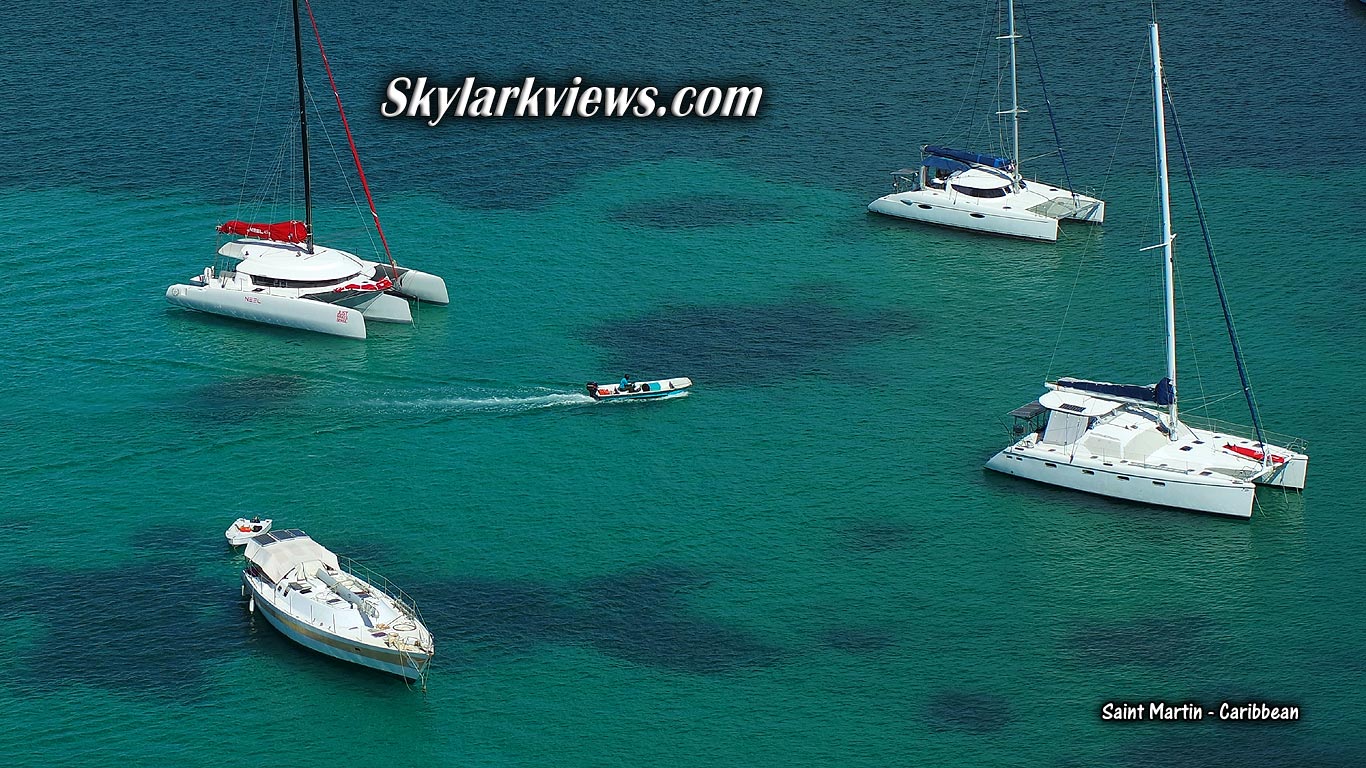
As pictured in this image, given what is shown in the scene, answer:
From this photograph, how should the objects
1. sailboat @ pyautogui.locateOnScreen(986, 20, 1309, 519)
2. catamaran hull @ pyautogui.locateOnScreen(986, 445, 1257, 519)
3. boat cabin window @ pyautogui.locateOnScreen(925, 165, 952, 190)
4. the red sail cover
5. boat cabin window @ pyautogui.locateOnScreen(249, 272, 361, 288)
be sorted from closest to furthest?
1. catamaran hull @ pyautogui.locateOnScreen(986, 445, 1257, 519)
2. sailboat @ pyautogui.locateOnScreen(986, 20, 1309, 519)
3. boat cabin window @ pyautogui.locateOnScreen(249, 272, 361, 288)
4. the red sail cover
5. boat cabin window @ pyautogui.locateOnScreen(925, 165, 952, 190)

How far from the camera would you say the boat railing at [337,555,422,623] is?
114312 mm

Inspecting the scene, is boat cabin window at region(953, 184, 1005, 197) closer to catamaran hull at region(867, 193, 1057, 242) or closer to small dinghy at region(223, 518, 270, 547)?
catamaran hull at region(867, 193, 1057, 242)

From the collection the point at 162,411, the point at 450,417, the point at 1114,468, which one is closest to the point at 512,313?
the point at 450,417

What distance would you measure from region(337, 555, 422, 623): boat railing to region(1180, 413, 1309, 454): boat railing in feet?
194

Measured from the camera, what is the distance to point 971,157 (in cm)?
17750

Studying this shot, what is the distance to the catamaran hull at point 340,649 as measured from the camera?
4183 inches

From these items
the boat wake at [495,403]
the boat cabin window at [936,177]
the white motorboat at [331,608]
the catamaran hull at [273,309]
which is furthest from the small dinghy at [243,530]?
the boat cabin window at [936,177]

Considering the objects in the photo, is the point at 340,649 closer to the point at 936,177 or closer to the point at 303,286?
the point at 303,286

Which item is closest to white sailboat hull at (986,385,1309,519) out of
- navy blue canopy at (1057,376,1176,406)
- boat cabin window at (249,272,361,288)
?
navy blue canopy at (1057,376,1176,406)

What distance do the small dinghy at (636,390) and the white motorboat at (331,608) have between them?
98.1ft

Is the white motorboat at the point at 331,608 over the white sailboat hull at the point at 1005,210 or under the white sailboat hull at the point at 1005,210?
under

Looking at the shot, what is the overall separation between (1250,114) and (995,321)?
5960 centimetres

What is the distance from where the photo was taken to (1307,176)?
184000 mm

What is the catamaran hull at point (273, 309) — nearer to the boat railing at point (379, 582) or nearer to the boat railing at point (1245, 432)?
the boat railing at point (379, 582)
